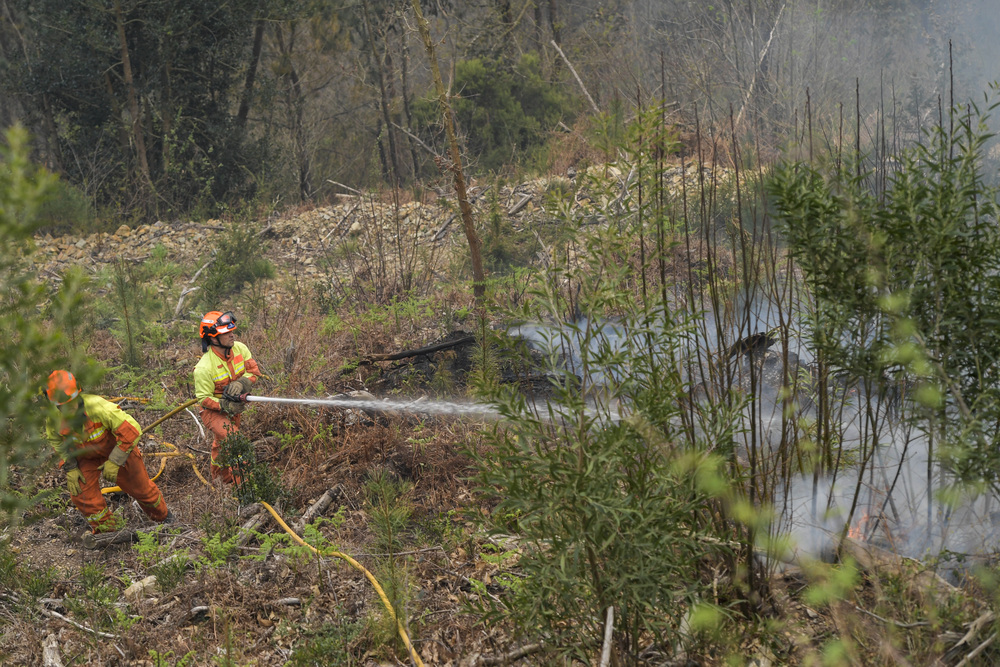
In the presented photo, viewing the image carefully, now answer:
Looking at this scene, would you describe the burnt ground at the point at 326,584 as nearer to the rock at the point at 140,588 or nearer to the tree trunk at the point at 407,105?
the rock at the point at 140,588

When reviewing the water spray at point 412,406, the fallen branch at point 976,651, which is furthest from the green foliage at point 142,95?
the fallen branch at point 976,651

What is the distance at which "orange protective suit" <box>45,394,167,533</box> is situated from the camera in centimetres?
533

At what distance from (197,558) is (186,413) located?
283cm

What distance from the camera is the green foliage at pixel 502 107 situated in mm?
17031

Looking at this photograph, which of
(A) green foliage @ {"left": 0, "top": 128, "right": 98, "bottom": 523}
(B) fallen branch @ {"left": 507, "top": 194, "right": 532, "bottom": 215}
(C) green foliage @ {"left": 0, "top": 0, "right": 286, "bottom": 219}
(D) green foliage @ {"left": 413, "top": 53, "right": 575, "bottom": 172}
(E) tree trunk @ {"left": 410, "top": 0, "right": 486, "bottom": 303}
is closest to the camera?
(A) green foliage @ {"left": 0, "top": 128, "right": 98, "bottom": 523}

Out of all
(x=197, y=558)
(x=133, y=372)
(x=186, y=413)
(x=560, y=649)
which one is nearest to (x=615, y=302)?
(x=560, y=649)

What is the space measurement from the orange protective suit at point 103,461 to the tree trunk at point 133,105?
10.9 meters

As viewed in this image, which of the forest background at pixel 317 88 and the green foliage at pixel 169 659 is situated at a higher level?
the forest background at pixel 317 88

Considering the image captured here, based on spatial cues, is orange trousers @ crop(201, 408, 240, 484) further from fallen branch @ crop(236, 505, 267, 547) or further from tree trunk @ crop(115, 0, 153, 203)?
tree trunk @ crop(115, 0, 153, 203)

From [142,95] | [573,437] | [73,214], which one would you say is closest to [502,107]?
[142,95]

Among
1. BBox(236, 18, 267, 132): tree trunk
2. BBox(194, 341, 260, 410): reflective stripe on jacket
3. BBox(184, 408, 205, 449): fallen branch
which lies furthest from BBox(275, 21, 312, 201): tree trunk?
BBox(194, 341, 260, 410): reflective stripe on jacket

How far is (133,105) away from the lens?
1506cm

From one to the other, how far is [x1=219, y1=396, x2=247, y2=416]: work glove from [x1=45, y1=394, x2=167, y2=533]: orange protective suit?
674 mm

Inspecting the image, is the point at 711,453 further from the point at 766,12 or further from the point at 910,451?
the point at 766,12
